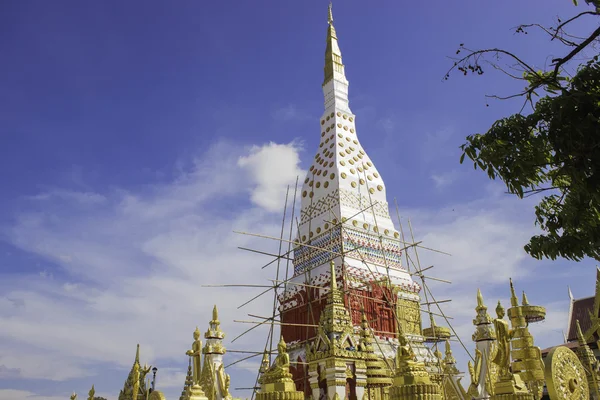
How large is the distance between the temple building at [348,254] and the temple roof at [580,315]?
662 inches

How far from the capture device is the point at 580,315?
122 ft

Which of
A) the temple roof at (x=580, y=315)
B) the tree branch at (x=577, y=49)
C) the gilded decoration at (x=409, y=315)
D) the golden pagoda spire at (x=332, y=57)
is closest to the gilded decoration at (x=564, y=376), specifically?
the tree branch at (x=577, y=49)

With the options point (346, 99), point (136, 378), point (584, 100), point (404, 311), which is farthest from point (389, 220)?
point (584, 100)

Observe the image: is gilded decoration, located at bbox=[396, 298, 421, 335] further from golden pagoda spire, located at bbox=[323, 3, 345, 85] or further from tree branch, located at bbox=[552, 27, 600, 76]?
tree branch, located at bbox=[552, 27, 600, 76]

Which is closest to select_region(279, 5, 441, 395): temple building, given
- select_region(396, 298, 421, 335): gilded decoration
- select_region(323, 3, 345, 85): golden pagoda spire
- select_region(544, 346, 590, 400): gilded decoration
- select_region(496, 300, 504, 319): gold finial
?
select_region(396, 298, 421, 335): gilded decoration

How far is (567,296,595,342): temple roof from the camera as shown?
36.0 metres

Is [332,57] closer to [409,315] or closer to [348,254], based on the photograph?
[348,254]

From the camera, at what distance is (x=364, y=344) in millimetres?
14477

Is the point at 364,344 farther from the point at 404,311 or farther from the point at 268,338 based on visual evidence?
the point at 404,311

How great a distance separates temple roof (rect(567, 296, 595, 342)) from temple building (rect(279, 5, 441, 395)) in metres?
16.8

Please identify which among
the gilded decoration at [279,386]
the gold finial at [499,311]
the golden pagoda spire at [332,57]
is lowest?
the gilded decoration at [279,386]

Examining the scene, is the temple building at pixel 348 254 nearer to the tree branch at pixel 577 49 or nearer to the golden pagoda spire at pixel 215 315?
the golden pagoda spire at pixel 215 315

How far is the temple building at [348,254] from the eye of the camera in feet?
79.3

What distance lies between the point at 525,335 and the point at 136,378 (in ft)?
33.0
